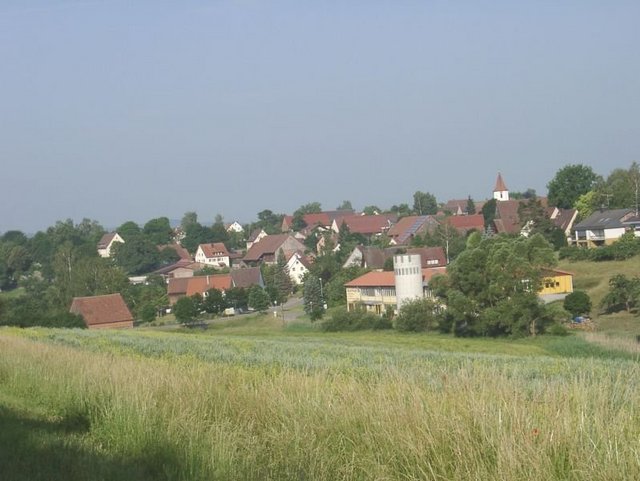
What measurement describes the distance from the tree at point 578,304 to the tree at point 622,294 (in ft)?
3.75

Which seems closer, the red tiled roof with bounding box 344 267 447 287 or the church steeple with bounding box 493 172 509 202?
the red tiled roof with bounding box 344 267 447 287

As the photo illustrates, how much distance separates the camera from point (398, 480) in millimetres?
6328

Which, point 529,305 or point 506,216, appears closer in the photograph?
point 529,305

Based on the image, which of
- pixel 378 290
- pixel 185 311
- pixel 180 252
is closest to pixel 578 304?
pixel 378 290

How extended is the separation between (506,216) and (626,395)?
101716mm

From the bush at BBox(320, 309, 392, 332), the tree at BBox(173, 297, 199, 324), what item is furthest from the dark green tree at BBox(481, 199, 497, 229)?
the bush at BBox(320, 309, 392, 332)

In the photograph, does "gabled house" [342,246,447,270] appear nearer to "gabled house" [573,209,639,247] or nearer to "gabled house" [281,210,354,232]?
"gabled house" [573,209,639,247]

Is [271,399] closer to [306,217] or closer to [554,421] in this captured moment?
[554,421]

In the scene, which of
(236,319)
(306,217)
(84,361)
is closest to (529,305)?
(236,319)

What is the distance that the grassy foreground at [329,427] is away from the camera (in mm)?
5762

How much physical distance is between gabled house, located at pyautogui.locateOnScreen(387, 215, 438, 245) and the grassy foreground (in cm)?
9675

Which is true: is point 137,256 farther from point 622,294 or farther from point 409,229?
point 622,294

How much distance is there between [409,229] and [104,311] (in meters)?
53.9

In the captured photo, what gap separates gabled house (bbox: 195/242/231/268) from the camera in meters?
136
